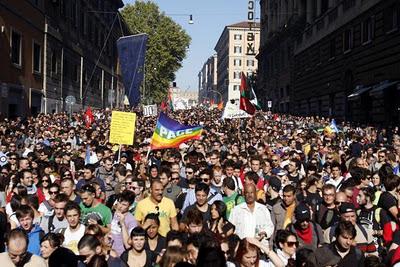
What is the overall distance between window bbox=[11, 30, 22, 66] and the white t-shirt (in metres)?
23.5

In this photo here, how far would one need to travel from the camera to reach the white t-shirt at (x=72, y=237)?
7045 mm

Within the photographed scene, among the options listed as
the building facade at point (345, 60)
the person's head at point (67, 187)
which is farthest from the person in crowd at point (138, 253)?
the building facade at point (345, 60)

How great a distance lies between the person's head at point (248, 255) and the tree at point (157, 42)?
72017 mm

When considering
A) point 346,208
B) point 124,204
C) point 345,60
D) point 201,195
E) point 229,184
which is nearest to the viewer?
point 346,208

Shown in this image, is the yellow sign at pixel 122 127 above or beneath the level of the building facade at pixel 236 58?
beneath

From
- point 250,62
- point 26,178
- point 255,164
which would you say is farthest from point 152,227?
point 250,62

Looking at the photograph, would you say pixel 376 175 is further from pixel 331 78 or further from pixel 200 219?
pixel 331 78

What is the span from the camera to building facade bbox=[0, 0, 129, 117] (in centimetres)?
2877

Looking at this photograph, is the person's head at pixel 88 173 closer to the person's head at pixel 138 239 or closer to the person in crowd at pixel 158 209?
the person in crowd at pixel 158 209

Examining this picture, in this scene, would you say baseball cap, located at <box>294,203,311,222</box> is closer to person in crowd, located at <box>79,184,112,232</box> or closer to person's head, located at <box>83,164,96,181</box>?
person in crowd, located at <box>79,184,112,232</box>

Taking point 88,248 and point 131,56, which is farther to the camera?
point 131,56

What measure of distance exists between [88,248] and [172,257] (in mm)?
894

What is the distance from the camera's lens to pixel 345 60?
34.3 metres

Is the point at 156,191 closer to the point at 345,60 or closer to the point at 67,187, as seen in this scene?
the point at 67,187
